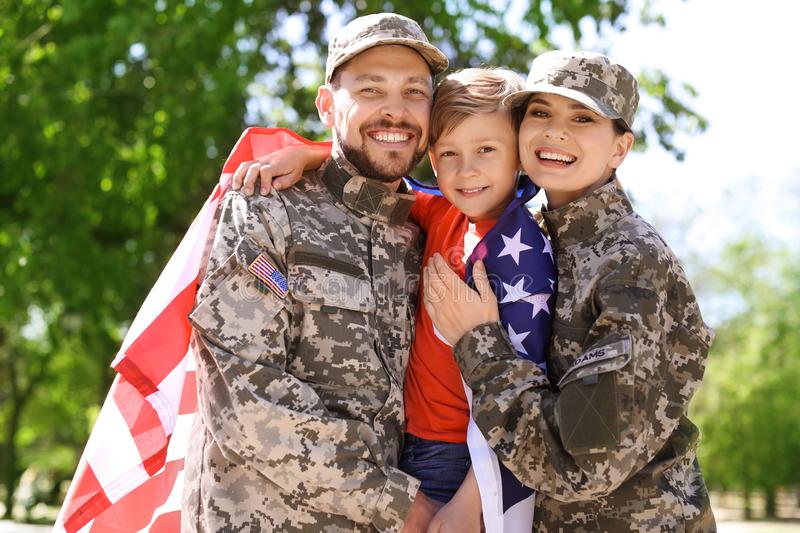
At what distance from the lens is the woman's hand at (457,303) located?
328 cm

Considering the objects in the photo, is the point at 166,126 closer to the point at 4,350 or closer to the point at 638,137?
the point at 638,137

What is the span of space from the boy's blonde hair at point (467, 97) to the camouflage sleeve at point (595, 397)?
0.87 metres

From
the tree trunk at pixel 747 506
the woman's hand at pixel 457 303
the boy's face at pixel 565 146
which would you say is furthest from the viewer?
the tree trunk at pixel 747 506

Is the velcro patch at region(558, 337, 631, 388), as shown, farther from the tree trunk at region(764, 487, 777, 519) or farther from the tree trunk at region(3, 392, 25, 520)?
the tree trunk at region(764, 487, 777, 519)

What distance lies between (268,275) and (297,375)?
38 centimetres

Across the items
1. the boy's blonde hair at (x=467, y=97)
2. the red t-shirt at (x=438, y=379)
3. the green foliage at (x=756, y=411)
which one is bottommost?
the green foliage at (x=756, y=411)

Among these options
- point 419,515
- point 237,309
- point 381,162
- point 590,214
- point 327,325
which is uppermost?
point 381,162

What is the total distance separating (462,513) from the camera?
3150 millimetres

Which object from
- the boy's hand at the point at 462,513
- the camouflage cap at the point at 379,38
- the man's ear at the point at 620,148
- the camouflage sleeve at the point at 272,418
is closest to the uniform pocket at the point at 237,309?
the camouflage sleeve at the point at 272,418

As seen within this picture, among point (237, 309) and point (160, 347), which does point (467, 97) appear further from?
point (160, 347)

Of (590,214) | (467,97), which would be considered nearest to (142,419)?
(467,97)

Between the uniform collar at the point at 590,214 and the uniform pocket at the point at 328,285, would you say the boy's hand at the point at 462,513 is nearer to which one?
the uniform pocket at the point at 328,285

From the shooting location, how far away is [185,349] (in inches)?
145

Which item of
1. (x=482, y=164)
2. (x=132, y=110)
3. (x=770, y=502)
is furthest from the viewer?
(x=770, y=502)
